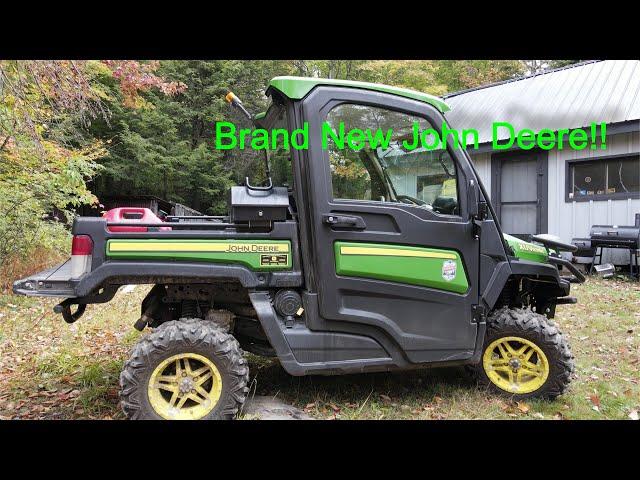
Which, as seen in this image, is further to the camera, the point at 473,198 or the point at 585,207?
the point at 585,207

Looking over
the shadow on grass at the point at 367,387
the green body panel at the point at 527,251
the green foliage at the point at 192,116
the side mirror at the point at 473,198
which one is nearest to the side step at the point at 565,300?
the green body panel at the point at 527,251

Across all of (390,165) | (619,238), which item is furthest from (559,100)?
(390,165)

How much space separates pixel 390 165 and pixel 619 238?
704 centimetres

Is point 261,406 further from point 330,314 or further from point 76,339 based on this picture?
point 76,339

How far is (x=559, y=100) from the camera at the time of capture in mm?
10188

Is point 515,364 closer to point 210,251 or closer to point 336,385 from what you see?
point 336,385

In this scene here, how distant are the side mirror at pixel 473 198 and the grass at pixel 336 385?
1.36m

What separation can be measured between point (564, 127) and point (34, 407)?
32.3ft

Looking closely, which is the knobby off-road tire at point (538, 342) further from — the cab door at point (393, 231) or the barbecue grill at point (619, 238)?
the barbecue grill at point (619, 238)

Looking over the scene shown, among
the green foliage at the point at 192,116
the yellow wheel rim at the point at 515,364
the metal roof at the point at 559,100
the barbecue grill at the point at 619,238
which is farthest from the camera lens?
the green foliage at the point at 192,116

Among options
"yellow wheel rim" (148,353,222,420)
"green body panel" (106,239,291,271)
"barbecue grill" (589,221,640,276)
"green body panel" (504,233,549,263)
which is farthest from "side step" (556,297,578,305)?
"barbecue grill" (589,221,640,276)

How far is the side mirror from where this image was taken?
3.30 meters

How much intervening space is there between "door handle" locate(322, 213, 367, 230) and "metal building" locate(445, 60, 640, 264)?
25.6 feet

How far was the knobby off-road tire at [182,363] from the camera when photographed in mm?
2928
